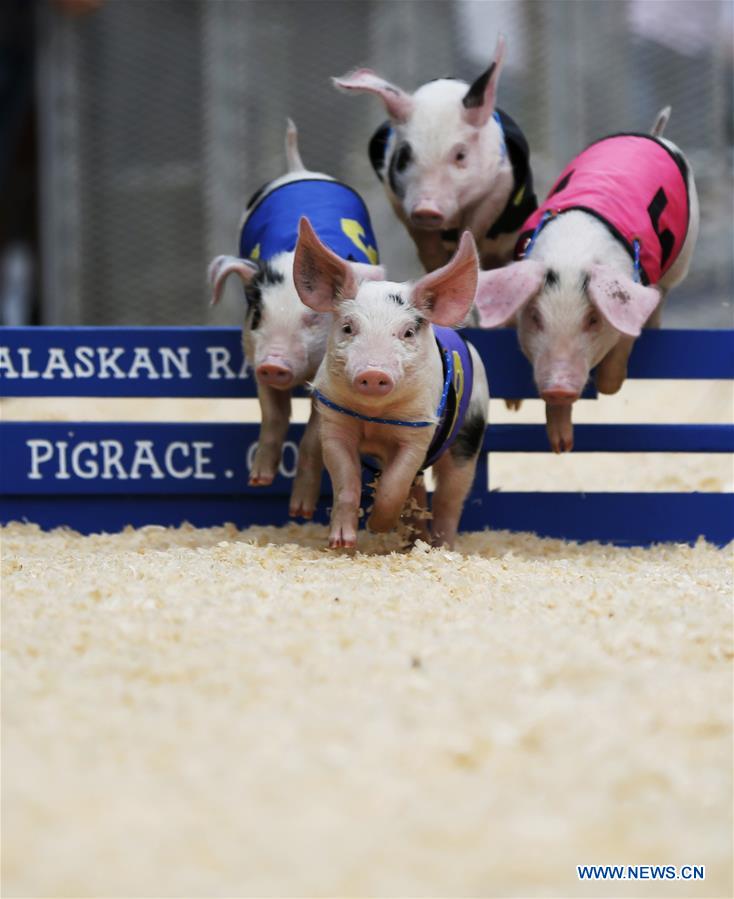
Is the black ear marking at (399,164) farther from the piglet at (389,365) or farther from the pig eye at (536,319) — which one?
the piglet at (389,365)

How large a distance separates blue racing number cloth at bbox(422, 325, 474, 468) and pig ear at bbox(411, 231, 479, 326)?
16 cm

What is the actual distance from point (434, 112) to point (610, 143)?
0.56m

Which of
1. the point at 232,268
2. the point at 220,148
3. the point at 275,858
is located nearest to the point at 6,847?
the point at 275,858

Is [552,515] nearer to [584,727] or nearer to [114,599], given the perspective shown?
[114,599]

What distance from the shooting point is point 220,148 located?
8414 mm

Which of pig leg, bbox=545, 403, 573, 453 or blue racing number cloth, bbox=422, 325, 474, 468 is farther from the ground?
blue racing number cloth, bbox=422, 325, 474, 468

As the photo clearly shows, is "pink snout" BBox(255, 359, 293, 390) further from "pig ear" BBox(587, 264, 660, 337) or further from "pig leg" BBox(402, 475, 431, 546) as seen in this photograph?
"pig ear" BBox(587, 264, 660, 337)

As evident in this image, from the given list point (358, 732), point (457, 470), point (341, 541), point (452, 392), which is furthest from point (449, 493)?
point (358, 732)

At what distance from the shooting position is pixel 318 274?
10.5ft

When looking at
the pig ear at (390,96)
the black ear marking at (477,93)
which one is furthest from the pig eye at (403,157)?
the black ear marking at (477,93)

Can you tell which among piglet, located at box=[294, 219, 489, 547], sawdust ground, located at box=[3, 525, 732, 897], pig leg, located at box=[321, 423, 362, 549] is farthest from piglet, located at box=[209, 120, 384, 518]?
sawdust ground, located at box=[3, 525, 732, 897]

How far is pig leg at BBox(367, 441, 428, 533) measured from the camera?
125 inches

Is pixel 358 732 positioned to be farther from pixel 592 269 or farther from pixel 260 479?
pixel 592 269

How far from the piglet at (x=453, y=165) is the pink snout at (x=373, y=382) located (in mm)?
1033
